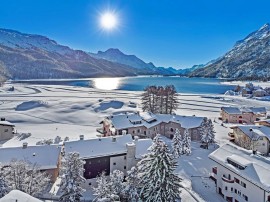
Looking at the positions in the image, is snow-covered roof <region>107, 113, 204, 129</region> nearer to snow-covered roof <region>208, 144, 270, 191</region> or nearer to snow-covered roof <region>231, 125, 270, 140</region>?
snow-covered roof <region>231, 125, 270, 140</region>

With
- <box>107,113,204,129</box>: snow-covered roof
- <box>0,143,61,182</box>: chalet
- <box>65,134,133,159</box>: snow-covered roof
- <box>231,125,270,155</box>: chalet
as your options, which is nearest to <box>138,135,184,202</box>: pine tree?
<box>65,134,133,159</box>: snow-covered roof

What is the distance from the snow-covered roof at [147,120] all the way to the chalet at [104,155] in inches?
613

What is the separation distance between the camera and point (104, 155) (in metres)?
37.5

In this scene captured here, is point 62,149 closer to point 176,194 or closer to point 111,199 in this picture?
point 111,199

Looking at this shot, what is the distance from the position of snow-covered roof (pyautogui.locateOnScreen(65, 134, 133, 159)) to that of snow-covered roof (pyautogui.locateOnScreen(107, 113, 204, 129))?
1442 cm

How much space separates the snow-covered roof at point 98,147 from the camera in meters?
37.3

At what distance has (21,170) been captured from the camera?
2731 cm

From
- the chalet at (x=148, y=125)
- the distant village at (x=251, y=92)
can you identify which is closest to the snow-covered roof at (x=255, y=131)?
the chalet at (x=148, y=125)

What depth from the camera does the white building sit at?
2756cm

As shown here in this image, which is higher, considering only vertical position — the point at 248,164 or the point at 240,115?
the point at 248,164

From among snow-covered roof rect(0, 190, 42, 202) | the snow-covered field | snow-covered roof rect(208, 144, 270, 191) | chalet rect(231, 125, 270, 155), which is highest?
snow-covered roof rect(0, 190, 42, 202)

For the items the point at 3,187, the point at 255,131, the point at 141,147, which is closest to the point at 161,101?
the point at 255,131

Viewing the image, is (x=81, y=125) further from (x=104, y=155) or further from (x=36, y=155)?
(x=36, y=155)

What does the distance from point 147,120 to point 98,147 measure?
22133mm
